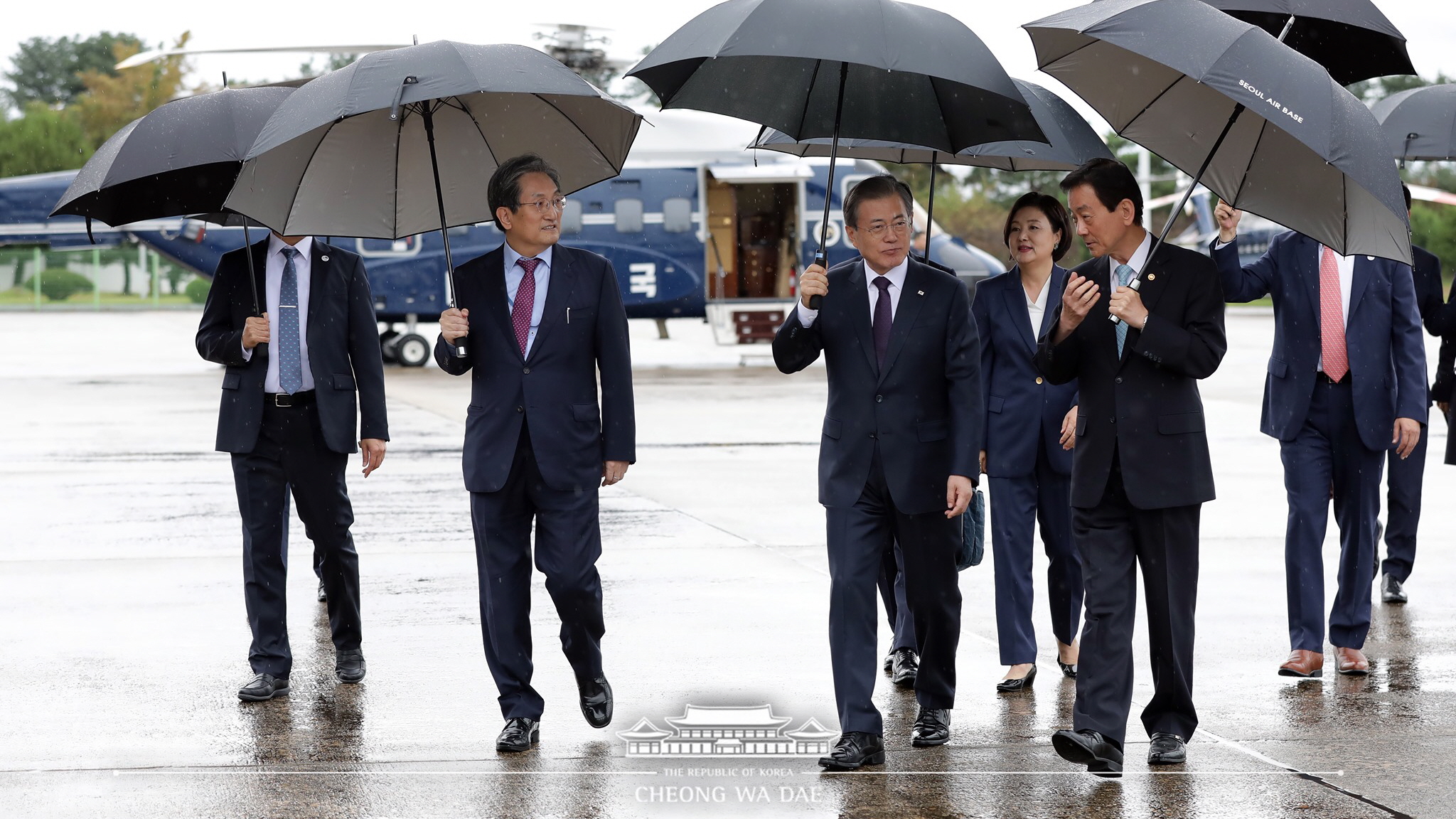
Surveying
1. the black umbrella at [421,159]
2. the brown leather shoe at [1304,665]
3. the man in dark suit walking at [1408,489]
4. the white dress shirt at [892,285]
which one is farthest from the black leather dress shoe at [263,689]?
the man in dark suit walking at [1408,489]

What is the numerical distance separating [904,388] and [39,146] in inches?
2633

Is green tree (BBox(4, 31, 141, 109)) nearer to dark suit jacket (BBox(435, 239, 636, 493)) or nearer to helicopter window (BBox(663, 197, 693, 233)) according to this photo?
helicopter window (BBox(663, 197, 693, 233))

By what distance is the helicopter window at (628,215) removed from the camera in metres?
25.1

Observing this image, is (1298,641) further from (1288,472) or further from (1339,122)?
(1339,122)

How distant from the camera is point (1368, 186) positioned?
4.40 metres

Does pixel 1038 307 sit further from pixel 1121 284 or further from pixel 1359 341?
pixel 1359 341

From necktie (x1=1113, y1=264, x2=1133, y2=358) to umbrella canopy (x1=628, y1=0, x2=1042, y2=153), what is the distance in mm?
632

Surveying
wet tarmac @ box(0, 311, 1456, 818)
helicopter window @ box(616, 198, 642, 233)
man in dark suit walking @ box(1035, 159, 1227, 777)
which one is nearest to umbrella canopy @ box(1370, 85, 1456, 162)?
wet tarmac @ box(0, 311, 1456, 818)

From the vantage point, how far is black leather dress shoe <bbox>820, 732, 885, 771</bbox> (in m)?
4.80

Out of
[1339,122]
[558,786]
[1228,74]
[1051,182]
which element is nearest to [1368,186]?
[1339,122]

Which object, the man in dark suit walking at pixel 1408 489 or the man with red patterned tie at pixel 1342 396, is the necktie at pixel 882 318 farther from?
the man in dark suit walking at pixel 1408 489

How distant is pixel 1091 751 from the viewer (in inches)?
184

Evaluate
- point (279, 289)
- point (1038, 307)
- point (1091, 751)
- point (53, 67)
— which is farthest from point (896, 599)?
point (53, 67)

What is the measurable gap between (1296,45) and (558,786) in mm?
3932
